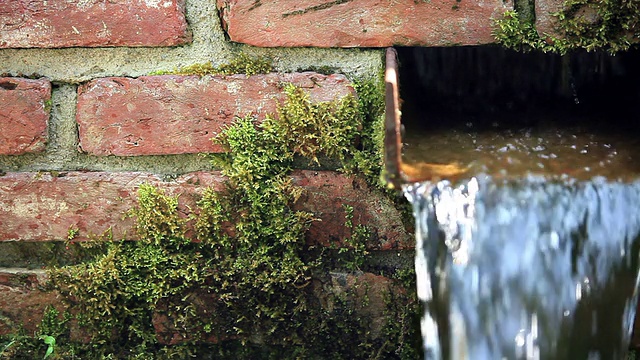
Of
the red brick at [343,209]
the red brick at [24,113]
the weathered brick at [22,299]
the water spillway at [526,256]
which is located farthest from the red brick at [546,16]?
the weathered brick at [22,299]

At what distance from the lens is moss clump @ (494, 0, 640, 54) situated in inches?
40.1

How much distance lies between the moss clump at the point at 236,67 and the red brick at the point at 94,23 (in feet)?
0.14

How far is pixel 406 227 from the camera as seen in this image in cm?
113

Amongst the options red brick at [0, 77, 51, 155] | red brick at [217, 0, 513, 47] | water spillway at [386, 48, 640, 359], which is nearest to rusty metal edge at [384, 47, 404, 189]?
water spillway at [386, 48, 640, 359]

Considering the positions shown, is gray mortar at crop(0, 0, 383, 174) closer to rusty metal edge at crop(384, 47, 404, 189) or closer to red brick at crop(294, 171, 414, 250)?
red brick at crop(294, 171, 414, 250)

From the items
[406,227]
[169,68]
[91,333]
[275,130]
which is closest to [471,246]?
[406,227]

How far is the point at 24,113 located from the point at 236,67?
0.34 m

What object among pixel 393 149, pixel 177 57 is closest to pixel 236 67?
pixel 177 57

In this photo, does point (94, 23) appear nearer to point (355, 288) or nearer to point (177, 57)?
point (177, 57)

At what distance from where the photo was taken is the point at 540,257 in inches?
37.0

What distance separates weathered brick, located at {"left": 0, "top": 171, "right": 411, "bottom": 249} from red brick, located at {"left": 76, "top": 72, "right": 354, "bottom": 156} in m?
0.05

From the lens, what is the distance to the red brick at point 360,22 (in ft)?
3.50

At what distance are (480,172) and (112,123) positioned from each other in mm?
557

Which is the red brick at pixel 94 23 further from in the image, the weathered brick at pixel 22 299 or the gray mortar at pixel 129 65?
the weathered brick at pixel 22 299
